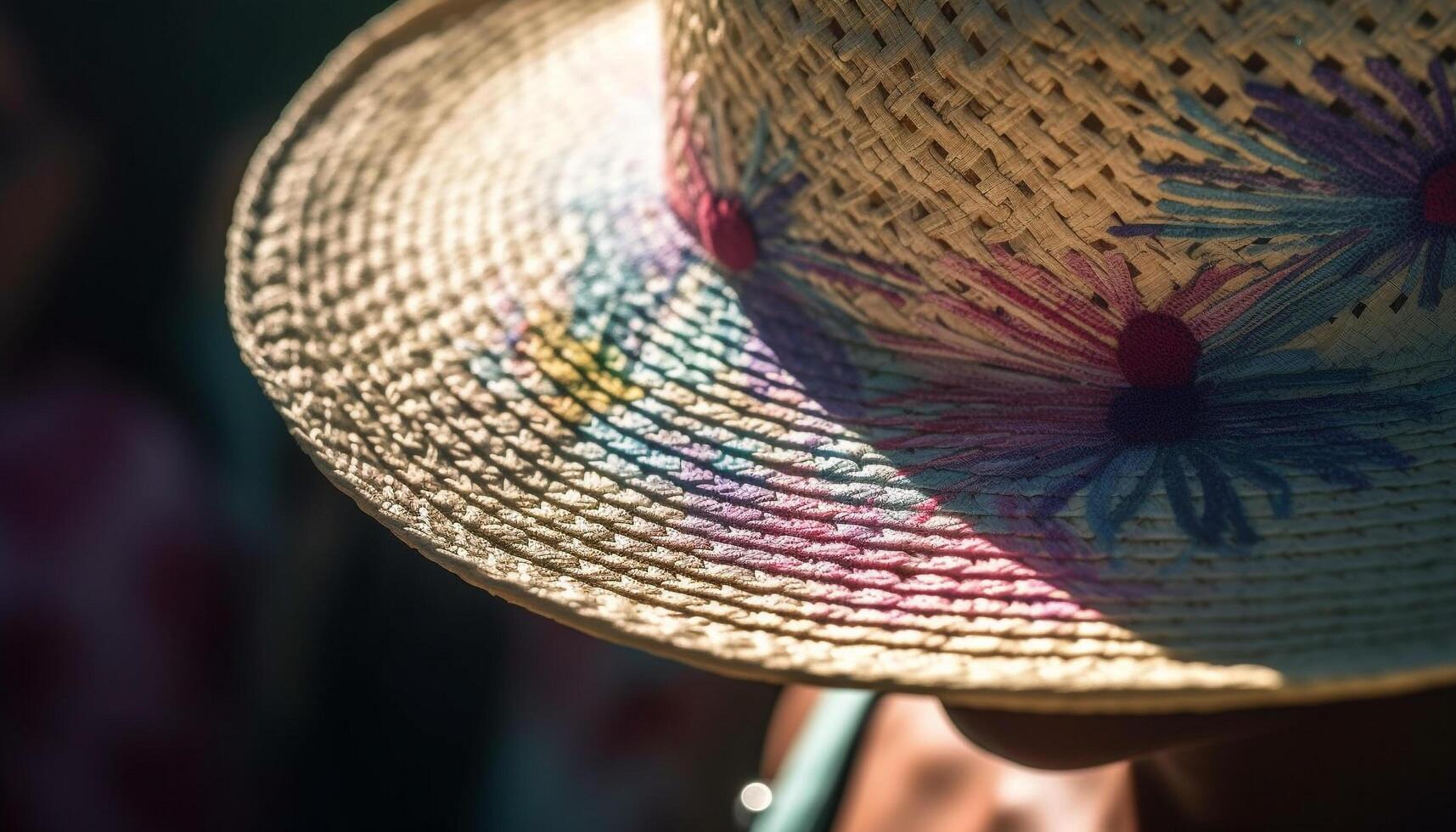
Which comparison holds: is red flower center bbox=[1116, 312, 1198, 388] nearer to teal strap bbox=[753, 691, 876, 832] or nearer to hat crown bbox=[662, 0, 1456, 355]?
hat crown bbox=[662, 0, 1456, 355]

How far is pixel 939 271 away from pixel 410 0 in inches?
40.3

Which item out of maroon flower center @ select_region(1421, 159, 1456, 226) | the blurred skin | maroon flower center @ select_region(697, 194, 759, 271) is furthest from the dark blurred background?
maroon flower center @ select_region(1421, 159, 1456, 226)

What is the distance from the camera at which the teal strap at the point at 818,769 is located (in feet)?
4.63

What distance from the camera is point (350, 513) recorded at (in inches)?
98.0

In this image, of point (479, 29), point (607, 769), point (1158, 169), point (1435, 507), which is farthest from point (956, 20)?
point (607, 769)

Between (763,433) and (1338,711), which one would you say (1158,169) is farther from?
(1338,711)

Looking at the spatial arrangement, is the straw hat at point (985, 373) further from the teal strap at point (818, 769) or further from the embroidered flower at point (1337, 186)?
the teal strap at point (818, 769)

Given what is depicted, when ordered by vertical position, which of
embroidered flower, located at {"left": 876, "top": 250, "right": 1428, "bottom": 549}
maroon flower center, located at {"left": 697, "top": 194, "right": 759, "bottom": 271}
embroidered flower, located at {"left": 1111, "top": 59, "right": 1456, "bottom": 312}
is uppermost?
embroidered flower, located at {"left": 1111, "top": 59, "right": 1456, "bottom": 312}

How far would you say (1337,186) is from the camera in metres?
0.75

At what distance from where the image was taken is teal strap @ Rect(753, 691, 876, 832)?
141 cm

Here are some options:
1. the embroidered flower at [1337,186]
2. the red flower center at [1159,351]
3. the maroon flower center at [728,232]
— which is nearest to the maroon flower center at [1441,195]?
the embroidered flower at [1337,186]

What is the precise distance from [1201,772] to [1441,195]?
52 centimetres

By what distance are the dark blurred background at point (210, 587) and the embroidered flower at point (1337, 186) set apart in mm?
1747

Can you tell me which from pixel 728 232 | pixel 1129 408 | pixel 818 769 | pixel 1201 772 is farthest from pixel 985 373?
pixel 818 769
